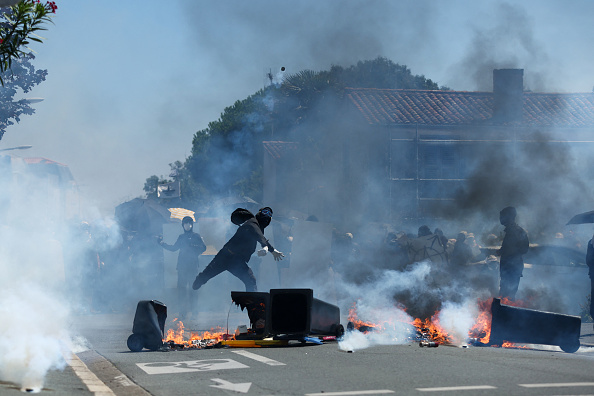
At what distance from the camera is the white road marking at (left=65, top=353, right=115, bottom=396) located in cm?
690

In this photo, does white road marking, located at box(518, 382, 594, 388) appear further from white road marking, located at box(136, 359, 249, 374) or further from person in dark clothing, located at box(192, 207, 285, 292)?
person in dark clothing, located at box(192, 207, 285, 292)

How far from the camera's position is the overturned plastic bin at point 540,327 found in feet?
32.3

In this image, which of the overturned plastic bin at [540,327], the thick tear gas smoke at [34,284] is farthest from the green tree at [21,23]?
the overturned plastic bin at [540,327]

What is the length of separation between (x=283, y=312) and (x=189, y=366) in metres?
1.92

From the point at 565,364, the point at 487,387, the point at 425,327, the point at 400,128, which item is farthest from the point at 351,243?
the point at 400,128

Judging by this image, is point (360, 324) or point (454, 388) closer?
point (454, 388)

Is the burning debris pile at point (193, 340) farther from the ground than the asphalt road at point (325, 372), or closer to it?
farther from the ground

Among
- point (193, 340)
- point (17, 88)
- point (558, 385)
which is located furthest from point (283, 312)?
point (17, 88)

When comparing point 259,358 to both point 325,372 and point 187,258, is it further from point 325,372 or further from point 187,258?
point 187,258

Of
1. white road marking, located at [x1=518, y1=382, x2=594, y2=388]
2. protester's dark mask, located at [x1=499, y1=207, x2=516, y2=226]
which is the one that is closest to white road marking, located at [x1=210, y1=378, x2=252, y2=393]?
white road marking, located at [x1=518, y1=382, x2=594, y2=388]

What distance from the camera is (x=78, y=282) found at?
17359 millimetres

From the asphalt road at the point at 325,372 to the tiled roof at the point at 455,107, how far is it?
96.9 feet

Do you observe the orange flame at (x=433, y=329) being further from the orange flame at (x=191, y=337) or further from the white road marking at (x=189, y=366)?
the white road marking at (x=189, y=366)

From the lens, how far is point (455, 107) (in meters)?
41.2
